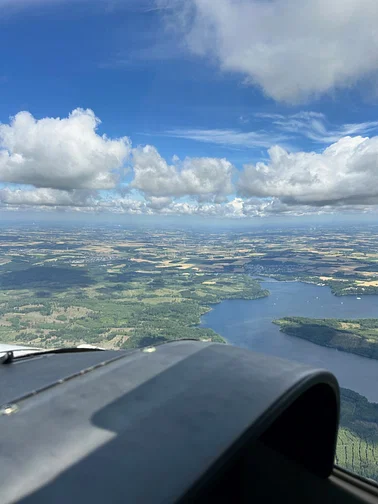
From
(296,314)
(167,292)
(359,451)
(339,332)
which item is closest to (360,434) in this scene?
(359,451)

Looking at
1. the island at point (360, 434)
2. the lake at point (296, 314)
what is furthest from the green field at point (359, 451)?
the lake at point (296, 314)

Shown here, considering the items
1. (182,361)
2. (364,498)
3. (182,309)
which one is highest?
(182,361)

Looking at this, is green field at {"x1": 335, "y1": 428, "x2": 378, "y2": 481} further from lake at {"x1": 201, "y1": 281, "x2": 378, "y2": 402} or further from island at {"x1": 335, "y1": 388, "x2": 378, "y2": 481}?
lake at {"x1": 201, "y1": 281, "x2": 378, "y2": 402}

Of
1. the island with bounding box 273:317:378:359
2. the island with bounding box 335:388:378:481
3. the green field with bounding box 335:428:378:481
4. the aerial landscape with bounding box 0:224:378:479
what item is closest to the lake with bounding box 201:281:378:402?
the island with bounding box 273:317:378:359

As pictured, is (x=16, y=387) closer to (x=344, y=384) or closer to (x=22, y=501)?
(x=22, y=501)

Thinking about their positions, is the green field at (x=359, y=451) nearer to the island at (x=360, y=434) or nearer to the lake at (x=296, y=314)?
the island at (x=360, y=434)

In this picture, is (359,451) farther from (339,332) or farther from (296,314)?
(296,314)

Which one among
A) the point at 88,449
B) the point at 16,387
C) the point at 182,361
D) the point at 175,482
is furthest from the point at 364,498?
the point at 16,387
